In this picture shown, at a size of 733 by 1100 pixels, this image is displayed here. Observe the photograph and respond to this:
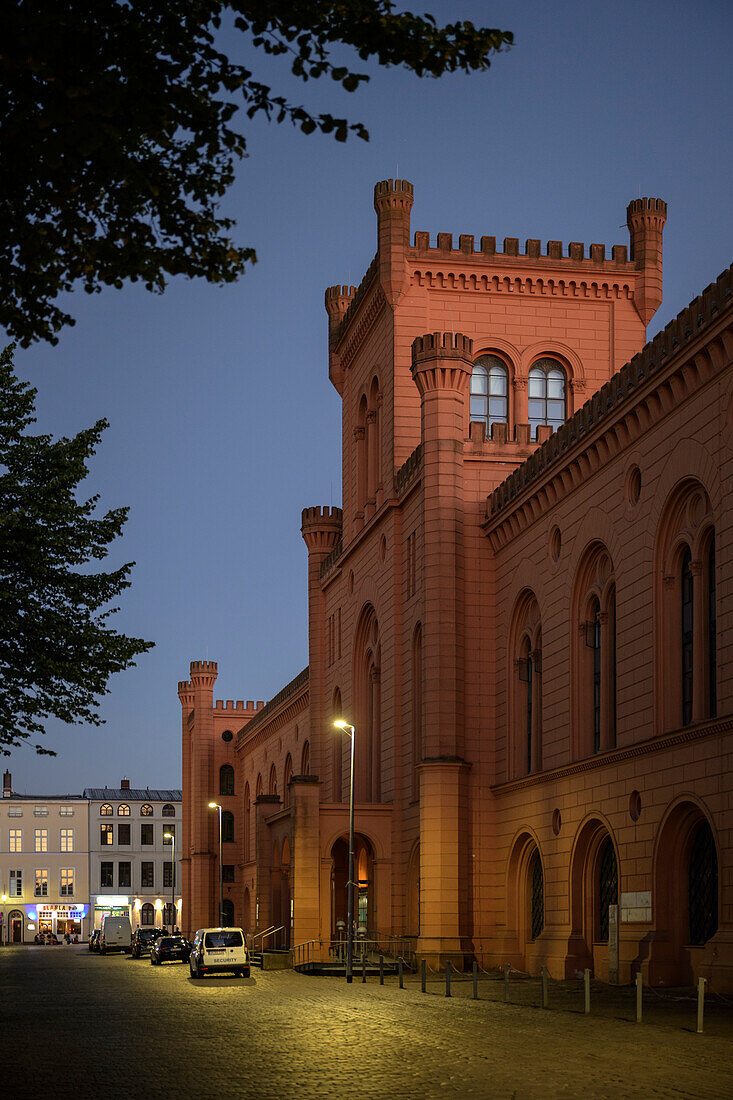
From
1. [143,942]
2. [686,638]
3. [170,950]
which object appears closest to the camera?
[686,638]

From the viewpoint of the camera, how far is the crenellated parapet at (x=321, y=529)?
70000 millimetres

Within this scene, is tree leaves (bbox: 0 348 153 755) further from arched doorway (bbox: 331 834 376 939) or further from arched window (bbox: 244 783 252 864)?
arched window (bbox: 244 783 252 864)

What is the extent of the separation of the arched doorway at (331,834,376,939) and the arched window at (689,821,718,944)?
2304cm

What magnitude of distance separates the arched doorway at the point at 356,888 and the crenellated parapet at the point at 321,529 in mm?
14782

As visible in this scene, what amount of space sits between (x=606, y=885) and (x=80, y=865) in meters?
121

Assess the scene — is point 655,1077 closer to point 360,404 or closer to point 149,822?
point 360,404

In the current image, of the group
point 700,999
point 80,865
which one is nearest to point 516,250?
point 700,999

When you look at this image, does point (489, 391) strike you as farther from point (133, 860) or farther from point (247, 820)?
point (133, 860)

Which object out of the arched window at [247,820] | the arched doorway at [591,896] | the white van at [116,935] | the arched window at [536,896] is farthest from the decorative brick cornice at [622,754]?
the arched window at [247,820]

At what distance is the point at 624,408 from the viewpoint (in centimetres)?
3788

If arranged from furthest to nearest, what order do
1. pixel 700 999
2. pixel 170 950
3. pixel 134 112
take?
pixel 170 950 < pixel 700 999 < pixel 134 112

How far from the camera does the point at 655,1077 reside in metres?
18.3

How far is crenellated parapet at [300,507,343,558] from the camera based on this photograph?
70.0 meters

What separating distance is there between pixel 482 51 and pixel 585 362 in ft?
144
